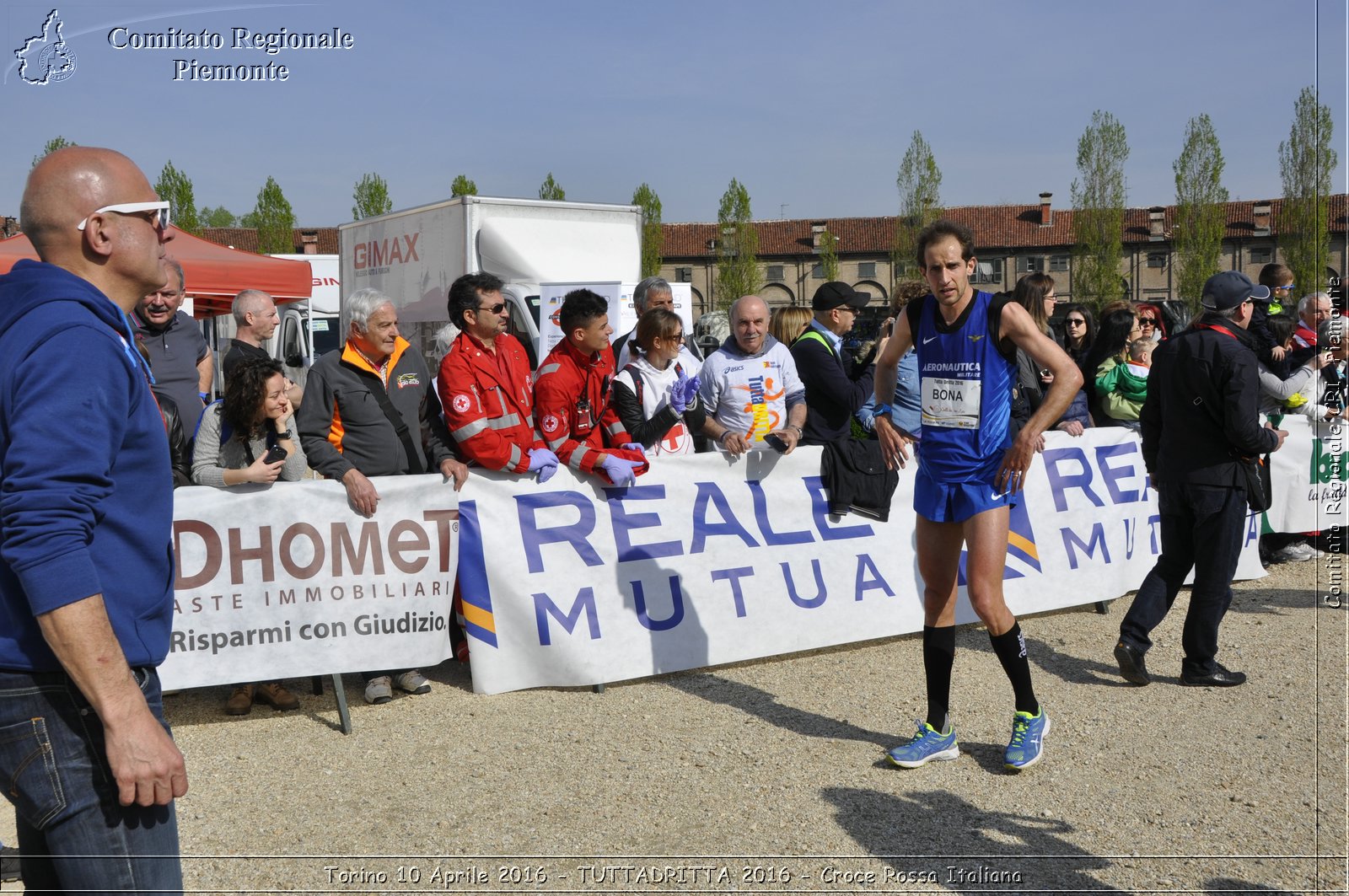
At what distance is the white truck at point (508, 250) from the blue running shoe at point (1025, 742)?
10.1 meters

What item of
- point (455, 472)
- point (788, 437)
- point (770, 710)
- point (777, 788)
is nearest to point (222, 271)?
point (455, 472)

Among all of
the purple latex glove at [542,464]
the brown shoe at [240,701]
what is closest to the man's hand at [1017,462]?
the purple latex glove at [542,464]

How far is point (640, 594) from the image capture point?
5711 millimetres

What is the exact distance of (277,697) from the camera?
5.32m

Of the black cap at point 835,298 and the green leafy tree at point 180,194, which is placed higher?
the green leafy tree at point 180,194

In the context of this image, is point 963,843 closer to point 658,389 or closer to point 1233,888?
point 1233,888

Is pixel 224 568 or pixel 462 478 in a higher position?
pixel 462 478

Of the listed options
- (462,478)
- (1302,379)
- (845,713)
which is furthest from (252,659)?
(1302,379)

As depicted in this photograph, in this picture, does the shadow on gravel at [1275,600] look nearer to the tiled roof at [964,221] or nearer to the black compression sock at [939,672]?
the black compression sock at [939,672]

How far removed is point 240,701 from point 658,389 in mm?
2715

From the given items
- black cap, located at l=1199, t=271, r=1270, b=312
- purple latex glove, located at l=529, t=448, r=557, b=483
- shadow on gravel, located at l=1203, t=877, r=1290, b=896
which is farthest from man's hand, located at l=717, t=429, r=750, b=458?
shadow on gravel, located at l=1203, t=877, r=1290, b=896

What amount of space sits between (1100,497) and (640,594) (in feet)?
11.0

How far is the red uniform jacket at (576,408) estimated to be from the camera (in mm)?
5672

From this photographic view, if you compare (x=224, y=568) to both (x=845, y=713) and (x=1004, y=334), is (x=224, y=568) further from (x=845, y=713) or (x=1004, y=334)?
(x=1004, y=334)
